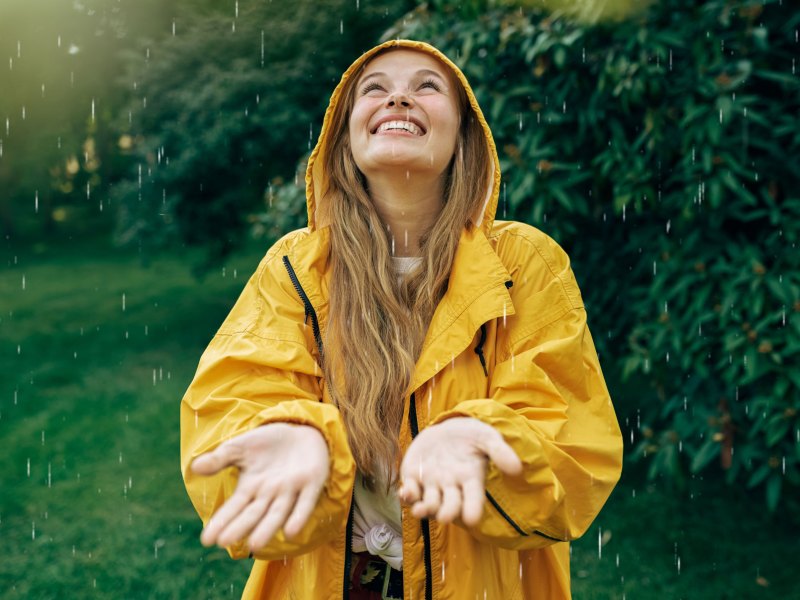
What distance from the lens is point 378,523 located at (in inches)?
76.4

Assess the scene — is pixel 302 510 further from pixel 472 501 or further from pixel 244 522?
pixel 472 501

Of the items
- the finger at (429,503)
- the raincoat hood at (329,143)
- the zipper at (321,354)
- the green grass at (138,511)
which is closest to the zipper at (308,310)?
the zipper at (321,354)

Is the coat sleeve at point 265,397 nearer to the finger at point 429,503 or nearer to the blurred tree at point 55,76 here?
the finger at point 429,503

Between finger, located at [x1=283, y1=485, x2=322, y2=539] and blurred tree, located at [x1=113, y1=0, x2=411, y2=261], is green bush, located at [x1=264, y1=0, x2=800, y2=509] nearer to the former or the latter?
finger, located at [x1=283, y1=485, x2=322, y2=539]

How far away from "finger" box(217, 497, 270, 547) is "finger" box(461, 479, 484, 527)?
1.14ft

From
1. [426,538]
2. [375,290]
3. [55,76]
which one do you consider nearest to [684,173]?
[375,290]

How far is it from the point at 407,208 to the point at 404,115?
0.28m

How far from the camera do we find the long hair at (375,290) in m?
1.88

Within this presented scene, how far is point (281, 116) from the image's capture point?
7223 mm

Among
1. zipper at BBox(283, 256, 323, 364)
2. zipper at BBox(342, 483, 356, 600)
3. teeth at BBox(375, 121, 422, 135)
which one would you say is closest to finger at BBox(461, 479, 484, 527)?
zipper at BBox(342, 483, 356, 600)

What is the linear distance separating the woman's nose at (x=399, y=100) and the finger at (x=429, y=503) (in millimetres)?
1159

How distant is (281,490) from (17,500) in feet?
15.5

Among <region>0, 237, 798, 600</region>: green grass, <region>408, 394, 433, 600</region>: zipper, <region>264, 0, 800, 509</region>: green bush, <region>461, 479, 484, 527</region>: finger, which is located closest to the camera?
<region>461, 479, 484, 527</region>: finger

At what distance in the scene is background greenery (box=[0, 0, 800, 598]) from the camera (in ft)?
11.0
